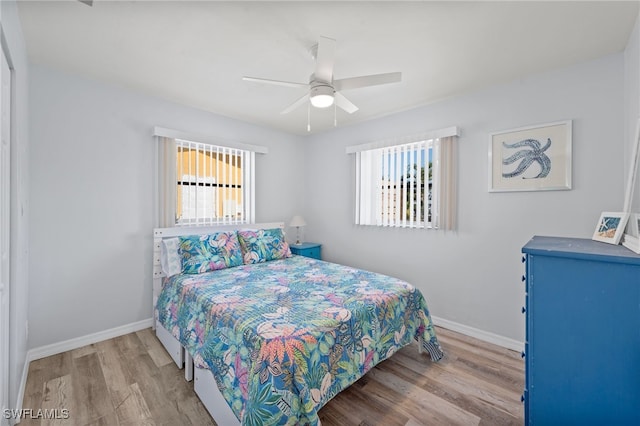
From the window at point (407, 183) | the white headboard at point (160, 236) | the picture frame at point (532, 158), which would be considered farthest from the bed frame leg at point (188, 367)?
the picture frame at point (532, 158)

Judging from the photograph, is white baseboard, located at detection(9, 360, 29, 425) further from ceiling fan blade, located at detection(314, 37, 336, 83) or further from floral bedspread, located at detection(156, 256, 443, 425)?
ceiling fan blade, located at detection(314, 37, 336, 83)

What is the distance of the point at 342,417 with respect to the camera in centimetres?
174

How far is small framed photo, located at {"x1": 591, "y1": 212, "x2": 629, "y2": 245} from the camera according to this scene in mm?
1551

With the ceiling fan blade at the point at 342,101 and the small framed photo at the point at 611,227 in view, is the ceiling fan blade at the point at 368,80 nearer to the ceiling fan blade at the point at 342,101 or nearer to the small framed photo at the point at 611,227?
the ceiling fan blade at the point at 342,101

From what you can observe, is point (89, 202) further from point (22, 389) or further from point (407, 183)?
point (407, 183)

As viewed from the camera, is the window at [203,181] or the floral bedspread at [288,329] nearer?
the floral bedspread at [288,329]

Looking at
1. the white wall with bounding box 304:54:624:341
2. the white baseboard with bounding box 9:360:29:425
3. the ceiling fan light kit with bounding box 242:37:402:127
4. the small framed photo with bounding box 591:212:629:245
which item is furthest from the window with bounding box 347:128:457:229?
the white baseboard with bounding box 9:360:29:425

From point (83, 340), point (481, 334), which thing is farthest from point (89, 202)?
point (481, 334)

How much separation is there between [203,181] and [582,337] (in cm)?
358

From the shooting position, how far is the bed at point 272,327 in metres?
1.42

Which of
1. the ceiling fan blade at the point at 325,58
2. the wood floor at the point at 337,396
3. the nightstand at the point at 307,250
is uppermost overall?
the ceiling fan blade at the point at 325,58

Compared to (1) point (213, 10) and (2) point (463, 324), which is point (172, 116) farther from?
(2) point (463, 324)

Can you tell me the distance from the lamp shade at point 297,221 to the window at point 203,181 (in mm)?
620

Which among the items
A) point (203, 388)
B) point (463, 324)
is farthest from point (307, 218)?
point (203, 388)
